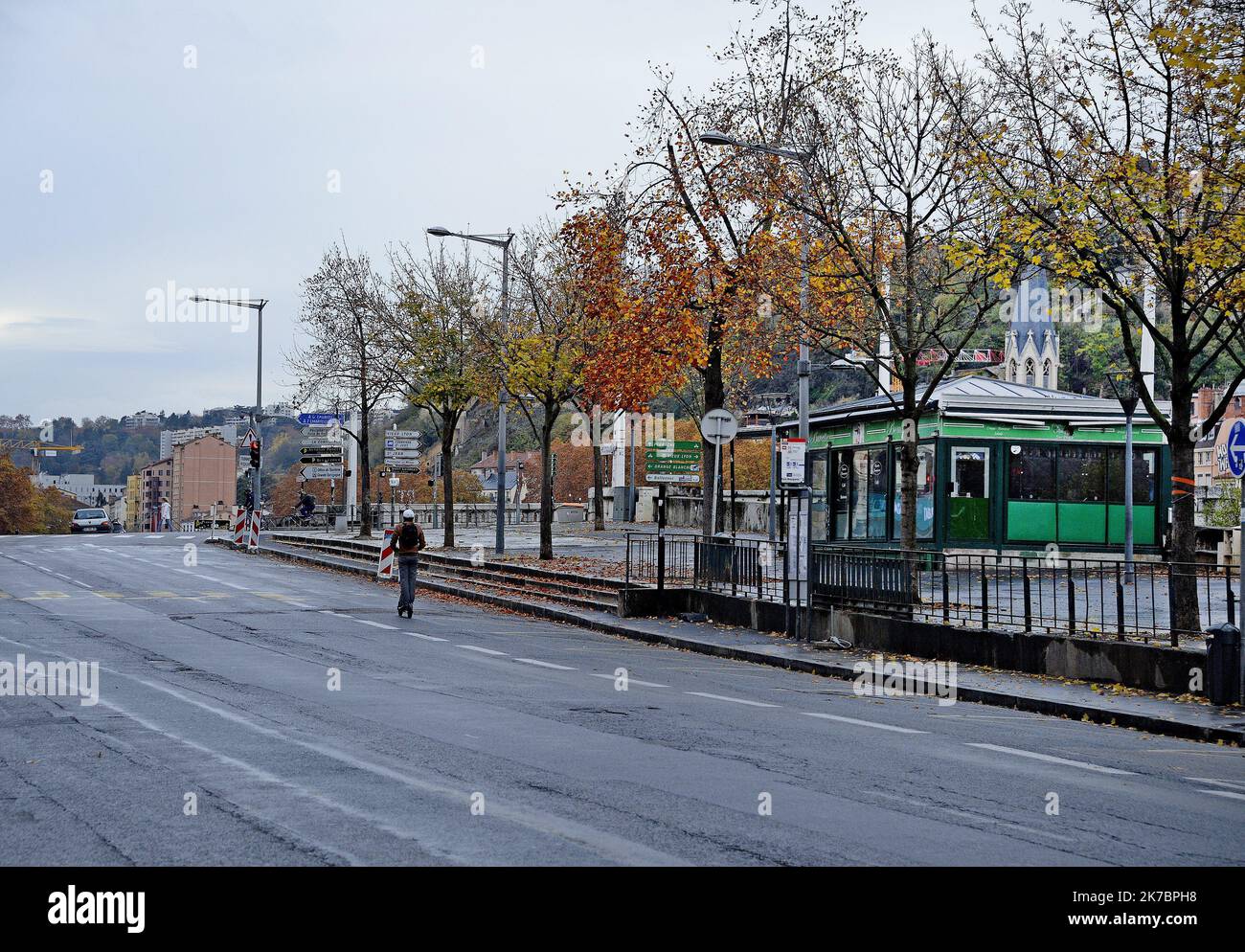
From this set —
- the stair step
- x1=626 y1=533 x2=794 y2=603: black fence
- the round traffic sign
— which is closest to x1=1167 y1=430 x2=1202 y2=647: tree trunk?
x1=626 y1=533 x2=794 y2=603: black fence

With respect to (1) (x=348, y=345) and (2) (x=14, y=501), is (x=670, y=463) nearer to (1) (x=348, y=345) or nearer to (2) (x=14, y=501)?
(1) (x=348, y=345)

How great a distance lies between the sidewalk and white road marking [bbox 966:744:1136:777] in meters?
2.58

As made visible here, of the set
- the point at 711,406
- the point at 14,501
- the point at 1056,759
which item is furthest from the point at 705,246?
the point at 14,501

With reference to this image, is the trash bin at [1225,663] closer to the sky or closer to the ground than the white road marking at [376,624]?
closer to the sky

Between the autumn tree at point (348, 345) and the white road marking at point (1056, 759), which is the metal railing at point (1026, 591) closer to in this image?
the white road marking at point (1056, 759)

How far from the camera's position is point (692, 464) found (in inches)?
1101

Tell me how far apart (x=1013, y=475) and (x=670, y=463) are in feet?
27.3

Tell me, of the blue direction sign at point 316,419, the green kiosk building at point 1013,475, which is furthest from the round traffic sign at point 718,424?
the blue direction sign at point 316,419

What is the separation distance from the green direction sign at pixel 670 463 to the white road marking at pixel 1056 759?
14654mm

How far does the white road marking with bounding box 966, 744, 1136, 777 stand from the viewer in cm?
1018

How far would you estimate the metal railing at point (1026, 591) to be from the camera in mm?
14815
